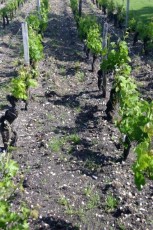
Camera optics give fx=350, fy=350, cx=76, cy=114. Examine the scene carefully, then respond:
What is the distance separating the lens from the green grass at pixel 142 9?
3061 centimetres

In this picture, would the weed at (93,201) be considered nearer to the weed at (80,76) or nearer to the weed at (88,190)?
the weed at (88,190)

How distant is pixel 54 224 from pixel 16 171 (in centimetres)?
166

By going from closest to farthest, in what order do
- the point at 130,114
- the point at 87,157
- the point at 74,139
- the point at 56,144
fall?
the point at 130,114 → the point at 87,157 → the point at 56,144 → the point at 74,139

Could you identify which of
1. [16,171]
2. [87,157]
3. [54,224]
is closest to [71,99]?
[87,157]

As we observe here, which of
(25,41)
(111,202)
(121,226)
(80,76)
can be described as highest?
(25,41)

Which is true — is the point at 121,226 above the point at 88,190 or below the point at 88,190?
below

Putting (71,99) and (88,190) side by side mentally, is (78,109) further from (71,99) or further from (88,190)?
(88,190)

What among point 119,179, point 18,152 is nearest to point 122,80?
point 119,179

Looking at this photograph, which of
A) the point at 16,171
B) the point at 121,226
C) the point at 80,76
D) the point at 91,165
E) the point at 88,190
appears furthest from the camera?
the point at 80,76

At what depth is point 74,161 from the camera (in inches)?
323

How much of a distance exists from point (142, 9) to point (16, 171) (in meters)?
32.5

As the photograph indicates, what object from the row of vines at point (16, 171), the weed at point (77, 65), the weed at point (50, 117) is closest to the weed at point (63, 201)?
the row of vines at point (16, 171)

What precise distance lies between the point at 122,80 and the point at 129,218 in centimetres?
338

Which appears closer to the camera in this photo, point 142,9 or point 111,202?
point 111,202
